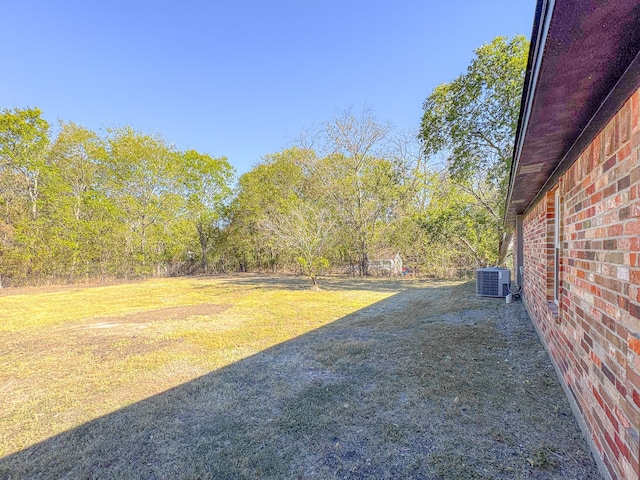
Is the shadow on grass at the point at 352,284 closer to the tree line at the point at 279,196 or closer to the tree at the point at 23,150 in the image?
the tree line at the point at 279,196

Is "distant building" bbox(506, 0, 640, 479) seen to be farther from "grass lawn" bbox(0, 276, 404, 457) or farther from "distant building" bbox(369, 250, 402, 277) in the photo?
"distant building" bbox(369, 250, 402, 277)

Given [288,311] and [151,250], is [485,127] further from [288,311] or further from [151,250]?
[151,250]

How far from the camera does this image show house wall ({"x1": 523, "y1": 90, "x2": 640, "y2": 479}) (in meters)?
1.25

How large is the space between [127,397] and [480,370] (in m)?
3.60

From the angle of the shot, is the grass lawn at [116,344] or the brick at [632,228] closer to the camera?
the brick at [632,228]

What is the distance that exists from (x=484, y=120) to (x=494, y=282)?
6103mm

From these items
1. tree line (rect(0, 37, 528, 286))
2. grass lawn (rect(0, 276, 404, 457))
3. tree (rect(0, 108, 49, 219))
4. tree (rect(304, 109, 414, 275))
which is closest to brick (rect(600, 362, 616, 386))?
grass lawn (rect(0, 276, 404, 457))

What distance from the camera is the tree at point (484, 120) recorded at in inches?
358

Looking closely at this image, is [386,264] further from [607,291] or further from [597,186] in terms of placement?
[607,291]

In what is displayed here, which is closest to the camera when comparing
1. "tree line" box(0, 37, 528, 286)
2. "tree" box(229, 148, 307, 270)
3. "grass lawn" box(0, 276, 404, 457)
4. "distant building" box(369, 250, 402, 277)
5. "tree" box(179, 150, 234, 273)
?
"grass lawn" box(0, 276, 404, 457)

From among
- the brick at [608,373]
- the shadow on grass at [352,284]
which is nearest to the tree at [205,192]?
the shadow on grass at [352,284]

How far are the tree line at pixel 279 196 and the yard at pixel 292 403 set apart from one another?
20.2 ft

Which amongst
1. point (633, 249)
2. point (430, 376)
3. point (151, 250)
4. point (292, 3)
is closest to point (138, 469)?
point (430, 376)

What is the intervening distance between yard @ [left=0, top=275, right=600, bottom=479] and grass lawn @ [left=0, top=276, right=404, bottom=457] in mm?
26
